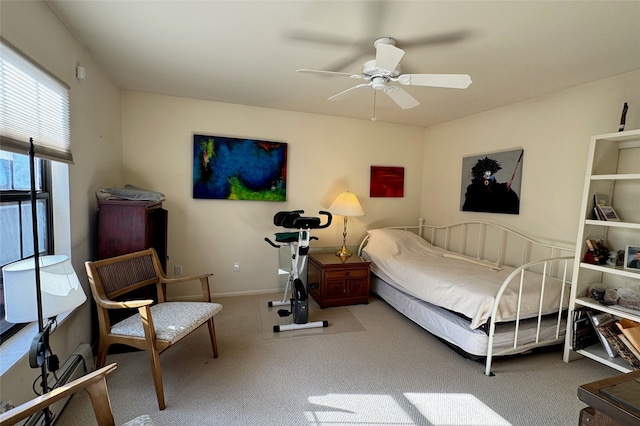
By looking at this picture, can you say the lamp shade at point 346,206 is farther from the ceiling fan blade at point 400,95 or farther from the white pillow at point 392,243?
the ceiling fan blade at point 400,95

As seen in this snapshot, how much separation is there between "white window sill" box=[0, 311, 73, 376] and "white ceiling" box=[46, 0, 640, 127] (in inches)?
71.3

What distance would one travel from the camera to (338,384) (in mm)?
1935

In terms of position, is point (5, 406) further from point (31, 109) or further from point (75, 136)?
point (75, 136)

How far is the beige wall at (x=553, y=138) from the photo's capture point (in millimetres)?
2297

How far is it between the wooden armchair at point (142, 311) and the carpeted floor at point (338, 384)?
0.71 feet

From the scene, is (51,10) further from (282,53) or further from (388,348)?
(388,348)

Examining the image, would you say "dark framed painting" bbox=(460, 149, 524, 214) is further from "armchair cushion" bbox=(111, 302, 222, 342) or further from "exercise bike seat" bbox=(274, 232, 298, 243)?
"armchair cushion" bbox=(111, 302, 222, 342)

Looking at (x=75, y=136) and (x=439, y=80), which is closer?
(x=439, y=80)

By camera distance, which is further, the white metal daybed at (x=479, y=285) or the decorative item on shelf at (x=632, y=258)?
the white metal daybed at (x=479, y=285)

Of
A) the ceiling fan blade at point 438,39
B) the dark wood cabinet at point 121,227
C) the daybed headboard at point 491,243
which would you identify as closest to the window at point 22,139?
the dark wood cabinet at point 121,227

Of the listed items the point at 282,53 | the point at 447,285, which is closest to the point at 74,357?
the point at 282,53

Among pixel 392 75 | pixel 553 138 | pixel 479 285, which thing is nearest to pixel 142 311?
→ pixel 392 75

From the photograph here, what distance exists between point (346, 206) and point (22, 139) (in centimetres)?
273

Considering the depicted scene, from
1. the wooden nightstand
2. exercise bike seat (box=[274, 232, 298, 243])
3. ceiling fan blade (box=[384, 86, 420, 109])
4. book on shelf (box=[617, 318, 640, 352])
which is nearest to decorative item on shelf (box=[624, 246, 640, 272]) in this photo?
book on shelf (box=[617, 318, 640, 352])
